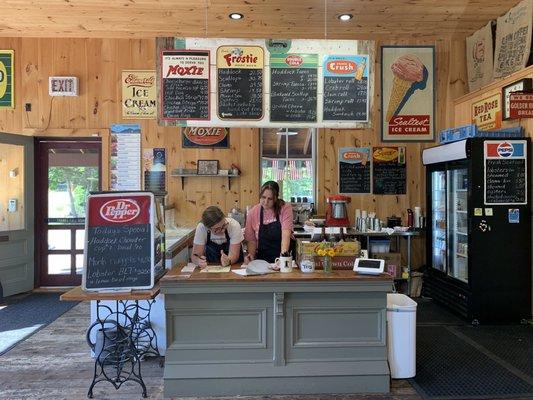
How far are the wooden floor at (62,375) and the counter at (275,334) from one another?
→ 13cm

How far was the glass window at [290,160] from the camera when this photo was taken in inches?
252

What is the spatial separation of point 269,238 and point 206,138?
8.70ft

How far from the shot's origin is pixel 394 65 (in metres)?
6.23

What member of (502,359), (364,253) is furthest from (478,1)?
(502,359)

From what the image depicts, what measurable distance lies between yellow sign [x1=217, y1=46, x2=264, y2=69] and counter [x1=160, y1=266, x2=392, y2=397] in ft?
5.77

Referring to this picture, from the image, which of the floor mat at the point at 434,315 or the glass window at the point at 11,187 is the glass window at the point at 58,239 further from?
the floor mat at the point at 434,315

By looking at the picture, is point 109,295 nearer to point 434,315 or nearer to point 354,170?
point 434,315

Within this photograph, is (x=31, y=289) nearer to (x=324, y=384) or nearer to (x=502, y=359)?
(x=324, y=384)

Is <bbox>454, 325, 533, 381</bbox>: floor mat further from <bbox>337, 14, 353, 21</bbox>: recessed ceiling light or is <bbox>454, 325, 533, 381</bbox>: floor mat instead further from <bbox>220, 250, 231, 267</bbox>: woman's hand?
<bbox>337, 14, 353, 21</bbox>: recessed ceiling light

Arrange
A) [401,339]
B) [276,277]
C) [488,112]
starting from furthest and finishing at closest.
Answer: [488,112] < [401,339] < [276,277]

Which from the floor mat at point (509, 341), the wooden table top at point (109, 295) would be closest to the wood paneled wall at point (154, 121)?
the floor mat at point (509, 341)

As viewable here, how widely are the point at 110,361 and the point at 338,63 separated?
3044 mm

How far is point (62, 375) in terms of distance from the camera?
3461mm

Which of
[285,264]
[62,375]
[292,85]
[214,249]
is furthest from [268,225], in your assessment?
[62,375]
